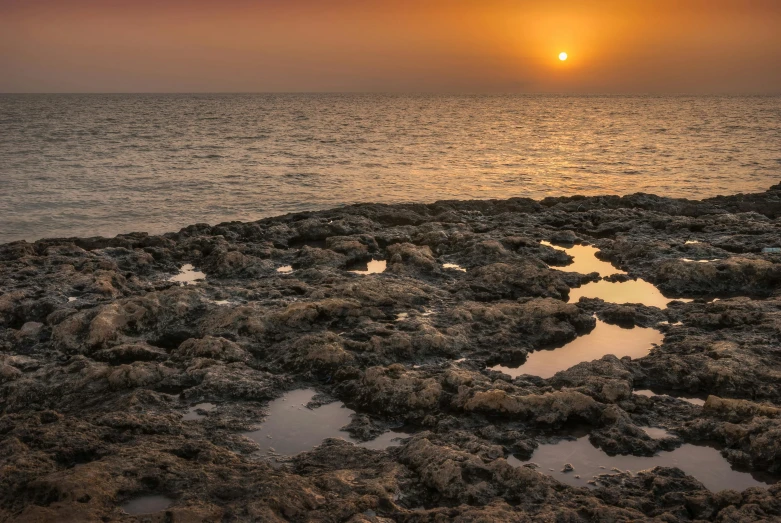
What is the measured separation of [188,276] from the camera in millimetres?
12180

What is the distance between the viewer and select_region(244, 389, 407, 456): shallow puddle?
6.38 m

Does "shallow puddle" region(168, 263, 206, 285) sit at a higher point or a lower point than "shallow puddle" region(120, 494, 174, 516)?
higher

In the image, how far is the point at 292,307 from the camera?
9.36m

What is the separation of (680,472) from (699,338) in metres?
3.43

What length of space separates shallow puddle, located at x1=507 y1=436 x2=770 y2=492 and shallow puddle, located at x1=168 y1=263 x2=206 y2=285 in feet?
24.6

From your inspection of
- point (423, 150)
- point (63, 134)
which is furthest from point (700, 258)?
point (63, 134)

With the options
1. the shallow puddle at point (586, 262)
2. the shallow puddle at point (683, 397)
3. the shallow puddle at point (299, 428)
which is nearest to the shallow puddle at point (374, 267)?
the shallow puddle at point (586, 262)

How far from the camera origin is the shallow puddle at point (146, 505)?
4930mm

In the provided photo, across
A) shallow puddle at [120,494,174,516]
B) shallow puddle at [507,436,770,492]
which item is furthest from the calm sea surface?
shallow puddle at [507,436,770,492]

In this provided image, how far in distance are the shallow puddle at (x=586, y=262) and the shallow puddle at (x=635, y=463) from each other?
20.8 feet

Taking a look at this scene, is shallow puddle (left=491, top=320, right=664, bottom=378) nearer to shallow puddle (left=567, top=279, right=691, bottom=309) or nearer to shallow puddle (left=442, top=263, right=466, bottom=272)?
shallow puddle (left=567, top=279, right=691, bottom=309)

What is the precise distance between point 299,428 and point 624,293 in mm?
6643

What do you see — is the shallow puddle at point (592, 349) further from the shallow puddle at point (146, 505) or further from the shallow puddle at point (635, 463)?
the shallow puddle at point (146, 505)

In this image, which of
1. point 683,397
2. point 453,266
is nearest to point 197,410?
point 683,397
